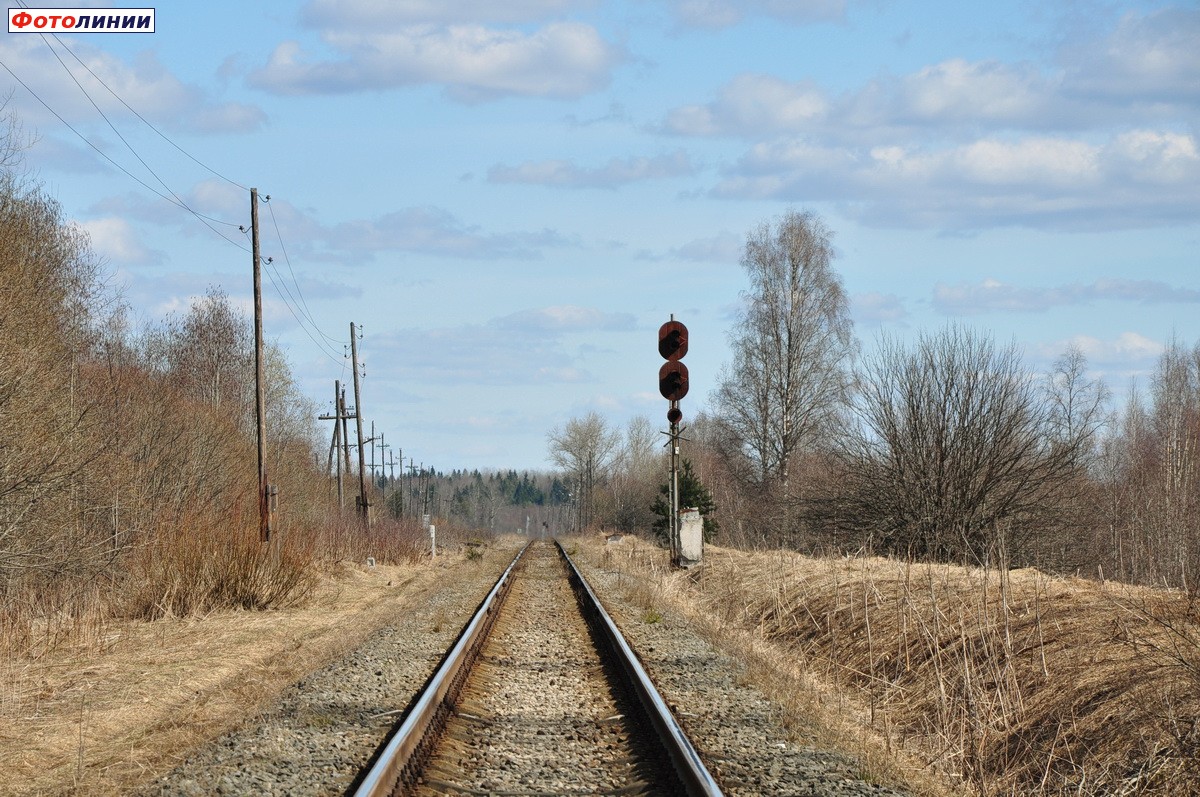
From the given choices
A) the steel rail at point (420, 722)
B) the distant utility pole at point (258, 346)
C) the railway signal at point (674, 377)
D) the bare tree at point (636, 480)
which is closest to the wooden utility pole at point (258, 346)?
the distant utility pole at point (258, 346)

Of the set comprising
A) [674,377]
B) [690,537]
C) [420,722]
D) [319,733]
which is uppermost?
[674,377]

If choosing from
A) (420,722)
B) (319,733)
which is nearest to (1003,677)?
(420,722)

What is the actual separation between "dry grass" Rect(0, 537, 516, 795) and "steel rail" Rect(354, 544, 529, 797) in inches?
54.4

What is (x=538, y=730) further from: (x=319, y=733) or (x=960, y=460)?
(x=960, y=460)

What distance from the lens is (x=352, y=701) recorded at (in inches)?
341

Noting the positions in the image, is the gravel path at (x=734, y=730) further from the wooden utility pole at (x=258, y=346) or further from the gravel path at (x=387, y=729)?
the wooden utility pole at (x=258, y=346)

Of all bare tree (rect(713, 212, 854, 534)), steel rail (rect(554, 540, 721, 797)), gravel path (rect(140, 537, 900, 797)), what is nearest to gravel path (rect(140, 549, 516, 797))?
gravel path (rect(140, 537, 900, 797))

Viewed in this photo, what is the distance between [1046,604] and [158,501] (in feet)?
54.9

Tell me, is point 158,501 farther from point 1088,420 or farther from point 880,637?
point 1088,420

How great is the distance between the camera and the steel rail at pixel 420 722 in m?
5.73

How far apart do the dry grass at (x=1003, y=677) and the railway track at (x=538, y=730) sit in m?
1.27

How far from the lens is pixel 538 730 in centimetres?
768

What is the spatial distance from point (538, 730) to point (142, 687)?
431cm

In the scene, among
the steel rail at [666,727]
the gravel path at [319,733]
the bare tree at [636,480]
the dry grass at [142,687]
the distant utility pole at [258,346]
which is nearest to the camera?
the steel rail at [666,727]
